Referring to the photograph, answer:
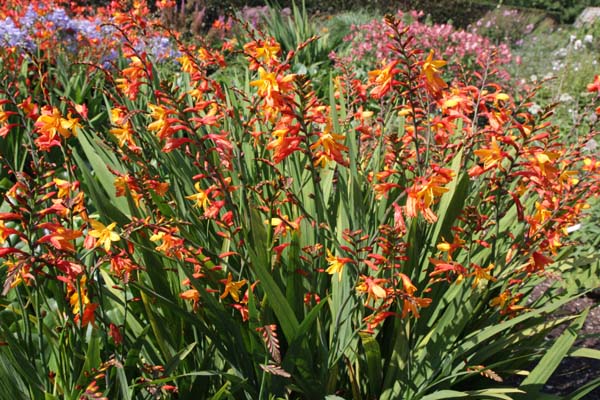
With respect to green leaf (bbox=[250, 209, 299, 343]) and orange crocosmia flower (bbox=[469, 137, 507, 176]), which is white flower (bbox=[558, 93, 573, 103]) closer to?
orange crocosmia flower (bbox=[469, 137, 507, 176])

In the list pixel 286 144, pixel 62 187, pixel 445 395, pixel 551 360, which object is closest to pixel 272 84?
pixel 286 144

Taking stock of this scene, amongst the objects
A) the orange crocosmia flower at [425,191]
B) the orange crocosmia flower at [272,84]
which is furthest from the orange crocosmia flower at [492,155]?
the orange crocosmia flower at [272,84]

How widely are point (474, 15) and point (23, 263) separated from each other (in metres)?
15.8

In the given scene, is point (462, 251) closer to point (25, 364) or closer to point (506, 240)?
point (506, 240)

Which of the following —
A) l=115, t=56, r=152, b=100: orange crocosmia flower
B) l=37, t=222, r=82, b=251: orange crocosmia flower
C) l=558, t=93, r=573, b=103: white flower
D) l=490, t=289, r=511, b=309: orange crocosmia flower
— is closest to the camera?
l=37, t=222, r=82, b=251: orange crocosmia flower

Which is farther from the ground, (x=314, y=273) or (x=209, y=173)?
(x=209, y=173)

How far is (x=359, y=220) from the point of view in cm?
183

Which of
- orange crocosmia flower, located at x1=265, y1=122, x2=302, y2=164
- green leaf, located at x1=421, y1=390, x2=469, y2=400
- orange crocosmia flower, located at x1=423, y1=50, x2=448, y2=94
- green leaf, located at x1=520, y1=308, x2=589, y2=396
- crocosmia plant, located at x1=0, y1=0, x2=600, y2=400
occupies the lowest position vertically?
green leaf, located at x1=520, y1=308, x2=589, y2=396

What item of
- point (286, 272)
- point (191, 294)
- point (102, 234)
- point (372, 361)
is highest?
point (102, 234)

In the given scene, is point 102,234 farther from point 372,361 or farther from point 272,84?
point 372,361

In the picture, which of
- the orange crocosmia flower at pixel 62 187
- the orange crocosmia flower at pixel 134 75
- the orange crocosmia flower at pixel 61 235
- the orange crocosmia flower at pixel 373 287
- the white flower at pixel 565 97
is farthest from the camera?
the white flower at pixel 565 97

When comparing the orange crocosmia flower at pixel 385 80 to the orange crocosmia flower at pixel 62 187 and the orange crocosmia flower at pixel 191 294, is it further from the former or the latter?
the orange crocosmia flower at pixel 62 187

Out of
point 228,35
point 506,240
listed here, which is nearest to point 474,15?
point 228,35

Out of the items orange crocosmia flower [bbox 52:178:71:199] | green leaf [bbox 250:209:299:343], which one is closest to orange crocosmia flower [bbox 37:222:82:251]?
orange crocosmia flower [bbox 52:178:71:199]
